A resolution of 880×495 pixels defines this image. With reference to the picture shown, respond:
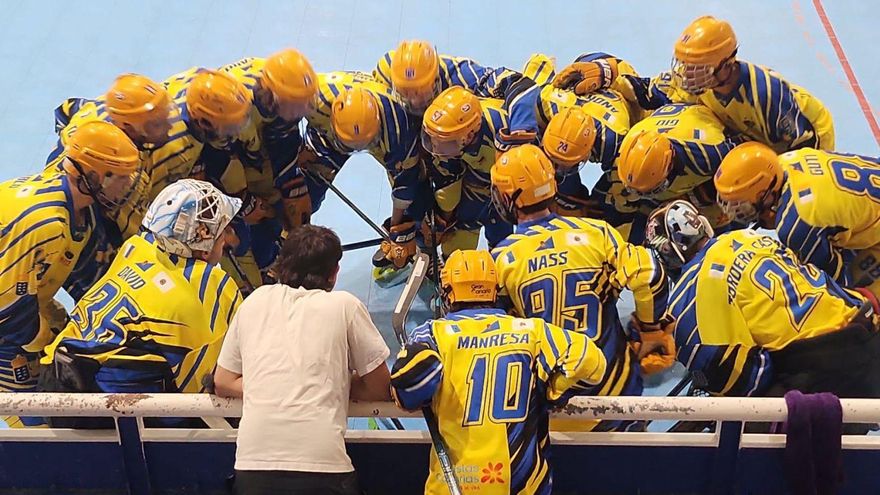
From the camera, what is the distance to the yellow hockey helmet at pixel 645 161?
396cm

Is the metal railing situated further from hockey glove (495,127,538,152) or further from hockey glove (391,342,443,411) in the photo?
hockey glove (495,127,538,152)

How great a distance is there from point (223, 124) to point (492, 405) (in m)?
2.21

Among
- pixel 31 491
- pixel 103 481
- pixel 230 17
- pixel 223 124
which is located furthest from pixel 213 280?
pixel 230 17

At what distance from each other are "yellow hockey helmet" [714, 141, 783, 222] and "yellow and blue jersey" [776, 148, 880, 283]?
9 cm

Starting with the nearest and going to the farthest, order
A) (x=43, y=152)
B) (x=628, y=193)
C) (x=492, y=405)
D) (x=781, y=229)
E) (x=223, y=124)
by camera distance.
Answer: (x=492, y=405) < (x=781, y=229) < (x=223, y=124) < (x=628, y=193) < (x=43, y=152)

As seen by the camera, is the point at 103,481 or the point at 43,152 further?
the point at 43,152

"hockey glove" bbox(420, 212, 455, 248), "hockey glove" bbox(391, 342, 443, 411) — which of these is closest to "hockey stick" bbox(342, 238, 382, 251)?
"hockey glove" bbox(420, 212, 455, 248)

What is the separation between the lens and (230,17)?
8117 millimetres

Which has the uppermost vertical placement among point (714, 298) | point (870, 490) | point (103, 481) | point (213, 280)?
point (213, 280)

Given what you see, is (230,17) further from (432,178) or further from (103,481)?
(103,481)

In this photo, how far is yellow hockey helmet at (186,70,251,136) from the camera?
4.03 m

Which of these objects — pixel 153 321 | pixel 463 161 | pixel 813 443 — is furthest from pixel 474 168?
pixel 813 443

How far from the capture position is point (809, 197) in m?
3.38

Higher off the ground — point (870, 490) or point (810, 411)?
point (810, 411)
